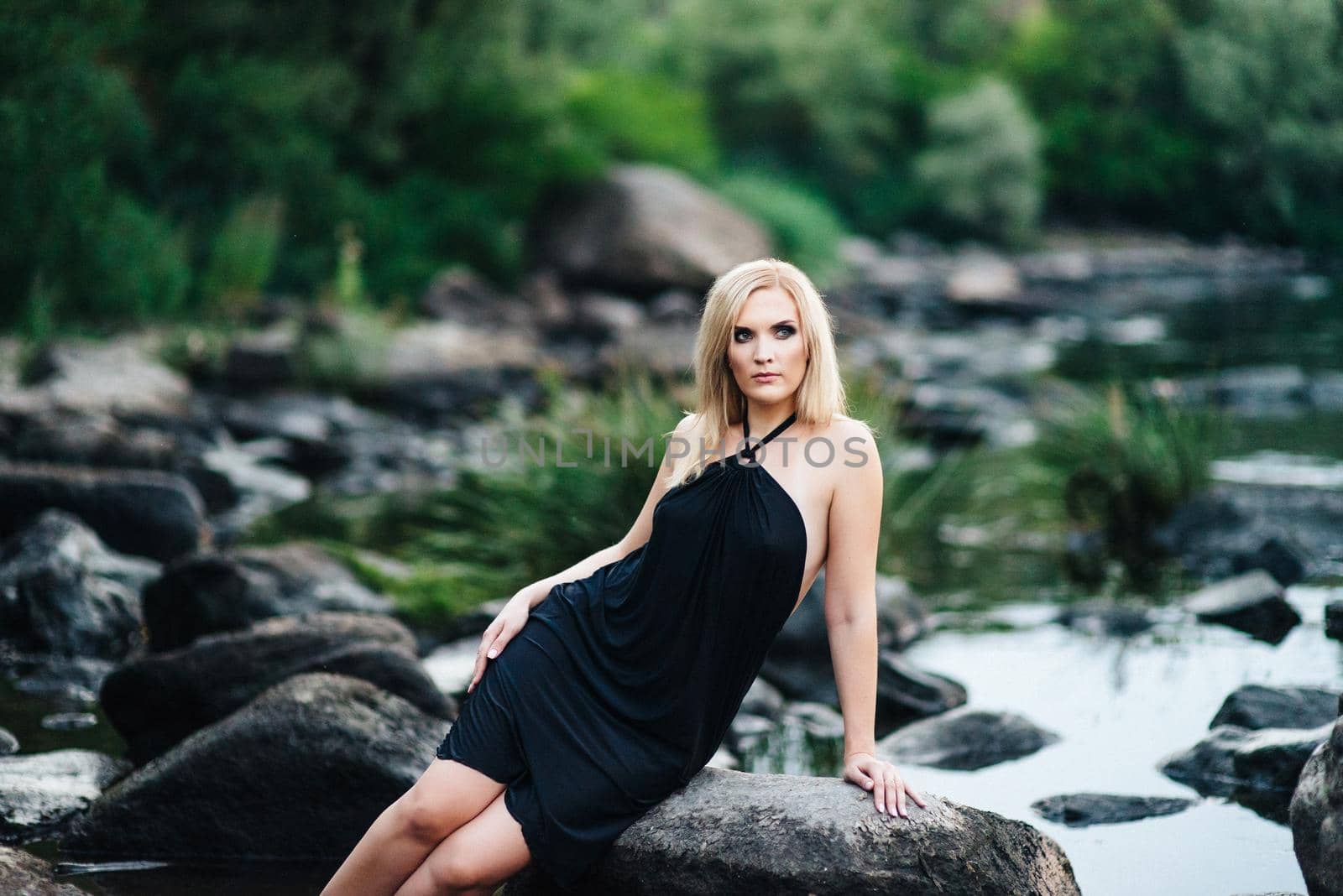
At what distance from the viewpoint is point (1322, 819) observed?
10.1ft

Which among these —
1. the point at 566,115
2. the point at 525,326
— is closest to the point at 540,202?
the point at 566,115

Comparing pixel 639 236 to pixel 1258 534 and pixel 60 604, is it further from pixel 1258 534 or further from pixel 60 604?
pixel 60 604

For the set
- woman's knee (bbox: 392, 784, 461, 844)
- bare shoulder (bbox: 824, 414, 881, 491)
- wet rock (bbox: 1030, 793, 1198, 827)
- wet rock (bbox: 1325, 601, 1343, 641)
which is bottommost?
wet rock (bbox: 1030, 793, 1198, 827)

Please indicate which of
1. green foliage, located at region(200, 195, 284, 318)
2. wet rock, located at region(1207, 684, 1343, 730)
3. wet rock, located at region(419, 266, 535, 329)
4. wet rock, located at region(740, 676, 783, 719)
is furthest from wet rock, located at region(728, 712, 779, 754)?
wet rock, located at region(419, 266, 535, 329)

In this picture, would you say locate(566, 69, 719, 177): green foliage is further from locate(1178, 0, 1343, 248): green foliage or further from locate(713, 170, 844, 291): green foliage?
locate(1178, 0, 1343, 248): green foliage

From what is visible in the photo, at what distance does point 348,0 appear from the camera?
17906 mm

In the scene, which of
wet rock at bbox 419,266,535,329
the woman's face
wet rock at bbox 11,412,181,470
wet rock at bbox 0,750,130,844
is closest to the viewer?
the woman's face

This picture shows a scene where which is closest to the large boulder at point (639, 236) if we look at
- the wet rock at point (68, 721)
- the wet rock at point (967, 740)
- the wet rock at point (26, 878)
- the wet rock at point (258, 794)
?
the wet rock at point (967, 740)

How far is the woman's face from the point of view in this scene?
10.1 ft

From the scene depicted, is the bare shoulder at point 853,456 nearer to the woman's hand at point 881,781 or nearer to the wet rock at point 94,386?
the woman's hand at point 881,781

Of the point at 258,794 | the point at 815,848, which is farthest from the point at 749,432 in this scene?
the point at 258,794

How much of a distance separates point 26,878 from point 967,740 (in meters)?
2.96

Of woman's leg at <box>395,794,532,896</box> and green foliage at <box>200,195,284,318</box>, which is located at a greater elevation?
green foliage at <box>200,195,284,318</box>

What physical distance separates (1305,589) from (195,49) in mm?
13974
